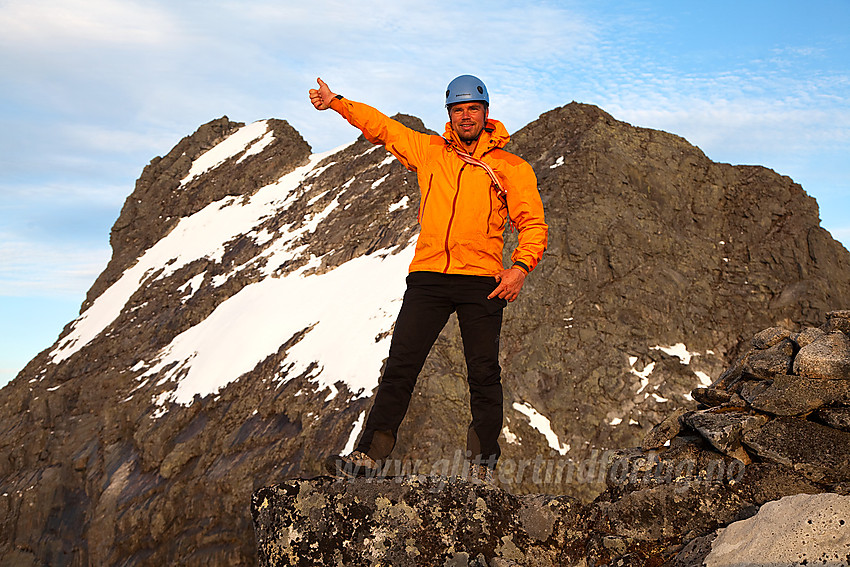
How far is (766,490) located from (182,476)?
60.4ft

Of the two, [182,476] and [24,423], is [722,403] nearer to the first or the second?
[182,476]

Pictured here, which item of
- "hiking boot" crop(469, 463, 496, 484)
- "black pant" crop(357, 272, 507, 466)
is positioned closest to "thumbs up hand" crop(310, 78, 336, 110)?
"black pant" crop(357, 272, 507, 466)

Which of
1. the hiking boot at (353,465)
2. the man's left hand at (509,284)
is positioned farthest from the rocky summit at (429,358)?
the man's left hand at (509,284)

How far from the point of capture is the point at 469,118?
5.61m

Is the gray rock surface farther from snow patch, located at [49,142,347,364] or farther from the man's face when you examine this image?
snow patch, located at [49,142,347,364]

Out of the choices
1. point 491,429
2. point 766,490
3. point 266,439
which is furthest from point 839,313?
point 266,439

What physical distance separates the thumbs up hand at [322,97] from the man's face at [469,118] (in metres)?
1.14

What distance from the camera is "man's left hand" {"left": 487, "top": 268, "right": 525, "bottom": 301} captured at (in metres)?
5.30

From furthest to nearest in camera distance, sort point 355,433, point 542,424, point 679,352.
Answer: point 679,352 < point 542,424 < point 355,433

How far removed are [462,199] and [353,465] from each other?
97.0 inches

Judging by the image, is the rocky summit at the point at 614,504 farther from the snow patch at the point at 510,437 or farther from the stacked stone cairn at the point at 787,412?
the snow patch at the point at 510,437

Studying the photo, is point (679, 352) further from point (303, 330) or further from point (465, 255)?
point (465, 255)

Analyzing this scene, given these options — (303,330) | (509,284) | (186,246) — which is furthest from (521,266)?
(186,246)

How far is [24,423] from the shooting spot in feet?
91.8
